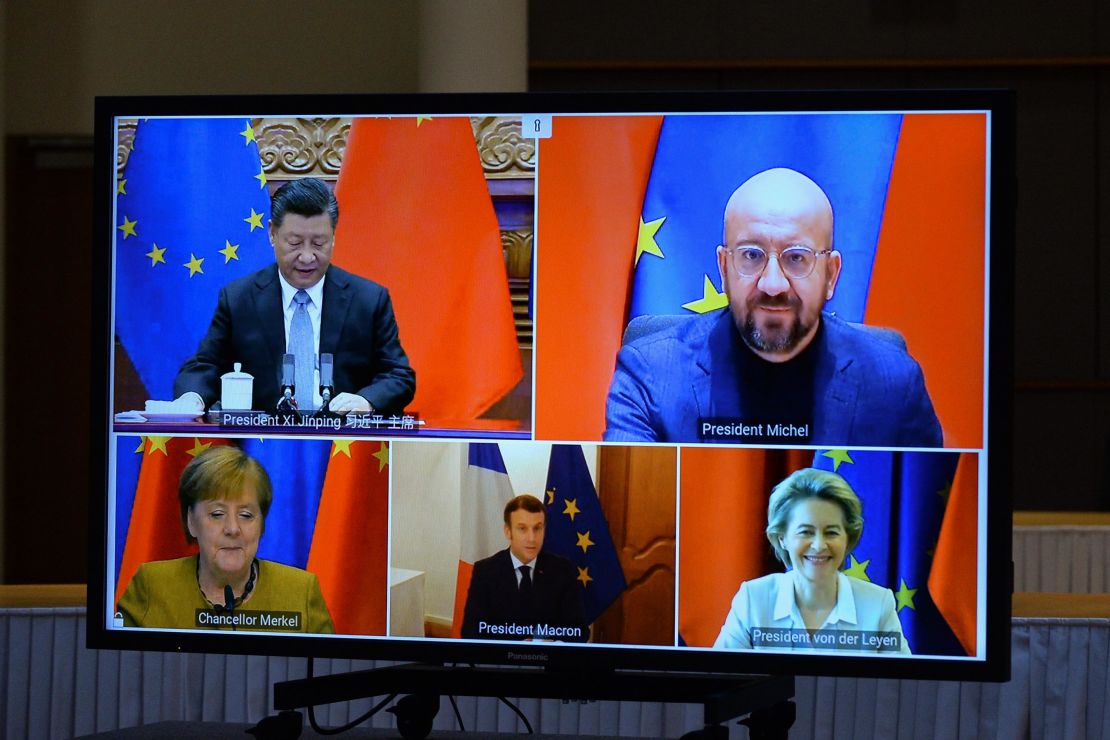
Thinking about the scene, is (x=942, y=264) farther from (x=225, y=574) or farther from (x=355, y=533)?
(x=225, y=574)

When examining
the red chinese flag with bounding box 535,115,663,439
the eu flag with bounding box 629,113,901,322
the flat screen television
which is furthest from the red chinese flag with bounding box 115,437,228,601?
the eu flag with bounding box 629,113,901,322

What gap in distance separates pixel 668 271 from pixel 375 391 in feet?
1.26

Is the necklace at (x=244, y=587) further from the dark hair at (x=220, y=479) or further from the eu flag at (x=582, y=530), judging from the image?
the eu flag at (x=582, y=530)

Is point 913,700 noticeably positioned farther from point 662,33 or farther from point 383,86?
point 662,33

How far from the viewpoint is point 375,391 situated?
5.79ft

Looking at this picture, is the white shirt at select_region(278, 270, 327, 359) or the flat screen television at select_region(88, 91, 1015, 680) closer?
the flat screen television at select_region(88, 91, 1015, 680)

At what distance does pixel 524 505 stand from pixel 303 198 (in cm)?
47

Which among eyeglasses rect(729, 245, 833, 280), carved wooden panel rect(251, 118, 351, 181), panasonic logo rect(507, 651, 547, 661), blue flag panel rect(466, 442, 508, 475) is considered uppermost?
carved wooden panel rect(251, 118, 351, 181)

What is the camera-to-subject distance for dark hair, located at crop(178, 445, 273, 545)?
1.78 metres

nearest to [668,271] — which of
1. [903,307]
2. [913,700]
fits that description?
[903,307]

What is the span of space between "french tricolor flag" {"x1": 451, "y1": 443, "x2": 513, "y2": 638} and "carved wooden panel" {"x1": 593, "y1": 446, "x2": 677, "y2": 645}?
0.40ft

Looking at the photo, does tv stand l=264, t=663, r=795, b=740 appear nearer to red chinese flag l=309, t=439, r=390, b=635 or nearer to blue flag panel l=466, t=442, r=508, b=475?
red chinese flag l=309, t=439, r=390, b=635

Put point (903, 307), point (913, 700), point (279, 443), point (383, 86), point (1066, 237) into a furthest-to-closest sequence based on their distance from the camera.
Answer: point (1066, 237)
point (383, 86)
point (913, 700)
point (279, 443)
point (903, 307)

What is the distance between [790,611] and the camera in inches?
66.2
